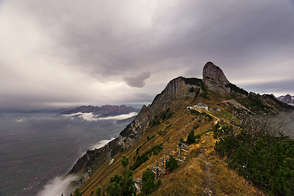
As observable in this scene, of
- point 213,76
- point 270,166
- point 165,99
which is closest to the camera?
point 270,166

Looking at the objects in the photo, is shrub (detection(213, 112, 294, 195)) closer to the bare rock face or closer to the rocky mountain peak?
the bare rock face

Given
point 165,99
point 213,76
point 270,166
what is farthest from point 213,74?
point 270,166

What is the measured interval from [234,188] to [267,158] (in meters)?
3.16

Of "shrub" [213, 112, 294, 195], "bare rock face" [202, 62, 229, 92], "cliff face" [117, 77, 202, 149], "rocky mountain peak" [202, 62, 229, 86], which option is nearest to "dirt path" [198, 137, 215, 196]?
"shrub" [213, 112, 294, 195]

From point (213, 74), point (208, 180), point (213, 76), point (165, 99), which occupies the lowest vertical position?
point (208, 180)

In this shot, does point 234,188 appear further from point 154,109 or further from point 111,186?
point 154,109

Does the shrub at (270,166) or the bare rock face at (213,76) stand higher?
the bare rock face at (213,76)

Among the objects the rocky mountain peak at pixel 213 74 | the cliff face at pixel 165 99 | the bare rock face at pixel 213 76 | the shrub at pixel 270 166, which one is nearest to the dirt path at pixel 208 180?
the shrub at pixel 270 166

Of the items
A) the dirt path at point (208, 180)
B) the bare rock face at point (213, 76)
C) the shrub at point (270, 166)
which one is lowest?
the dirt path at point (208, 180)

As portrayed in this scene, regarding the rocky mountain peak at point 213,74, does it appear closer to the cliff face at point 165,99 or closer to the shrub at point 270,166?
the cliff face at point 165,99

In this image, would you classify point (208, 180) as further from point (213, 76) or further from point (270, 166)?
point (213, 76)

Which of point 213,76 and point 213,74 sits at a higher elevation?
point 213,74

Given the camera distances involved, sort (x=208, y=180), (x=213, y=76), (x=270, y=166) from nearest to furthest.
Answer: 1. (x=270, y=166)
2. (x=208, y=180)
3. (x=213, y=76)

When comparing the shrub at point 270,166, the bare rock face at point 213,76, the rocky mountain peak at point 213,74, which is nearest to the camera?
the shrub at point 270,166
